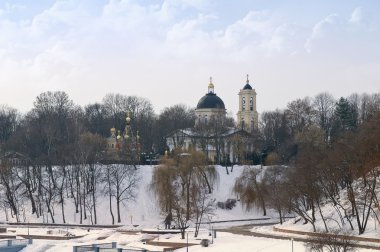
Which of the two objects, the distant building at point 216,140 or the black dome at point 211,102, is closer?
the distant building at point 216,140

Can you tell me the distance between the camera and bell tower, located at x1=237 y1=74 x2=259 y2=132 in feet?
332

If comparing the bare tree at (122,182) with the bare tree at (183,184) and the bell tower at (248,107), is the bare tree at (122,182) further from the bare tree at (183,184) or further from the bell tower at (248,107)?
the bell tower at (248,107)

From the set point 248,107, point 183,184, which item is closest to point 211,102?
point 248,107

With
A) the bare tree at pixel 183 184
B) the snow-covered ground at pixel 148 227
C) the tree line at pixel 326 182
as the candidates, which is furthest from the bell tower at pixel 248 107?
the bare tree at pixel 183 184

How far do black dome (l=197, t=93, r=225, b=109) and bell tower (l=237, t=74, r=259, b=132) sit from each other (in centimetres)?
335

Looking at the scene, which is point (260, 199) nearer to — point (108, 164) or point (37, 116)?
point (108, 164)

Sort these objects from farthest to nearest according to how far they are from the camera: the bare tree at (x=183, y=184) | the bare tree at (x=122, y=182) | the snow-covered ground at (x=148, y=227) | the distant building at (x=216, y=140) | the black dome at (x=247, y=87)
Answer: the black dome at (x=247, y=87), the distant building at (x=216, y=140), the bare tree at (x=122, y=182), the bare tree at (x=183, y=184), the snow-covered ground at (x=148, y=227)

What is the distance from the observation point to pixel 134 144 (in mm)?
77188

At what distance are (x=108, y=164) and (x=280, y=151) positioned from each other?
848 inches

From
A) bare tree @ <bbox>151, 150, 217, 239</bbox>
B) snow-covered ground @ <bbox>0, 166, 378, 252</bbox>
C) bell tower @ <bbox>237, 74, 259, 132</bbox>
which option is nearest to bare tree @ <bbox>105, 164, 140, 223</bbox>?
snow-covered ground @ <bbox>0, 166, 378, 252</bbox>

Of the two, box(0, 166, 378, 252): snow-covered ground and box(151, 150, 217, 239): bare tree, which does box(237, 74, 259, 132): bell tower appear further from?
box(151, 150, 217, 239): bare tree

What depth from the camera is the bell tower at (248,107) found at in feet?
332

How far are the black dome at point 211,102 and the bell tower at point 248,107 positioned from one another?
3355 millimetres

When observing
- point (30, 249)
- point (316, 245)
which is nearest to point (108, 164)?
point (30, 249)
